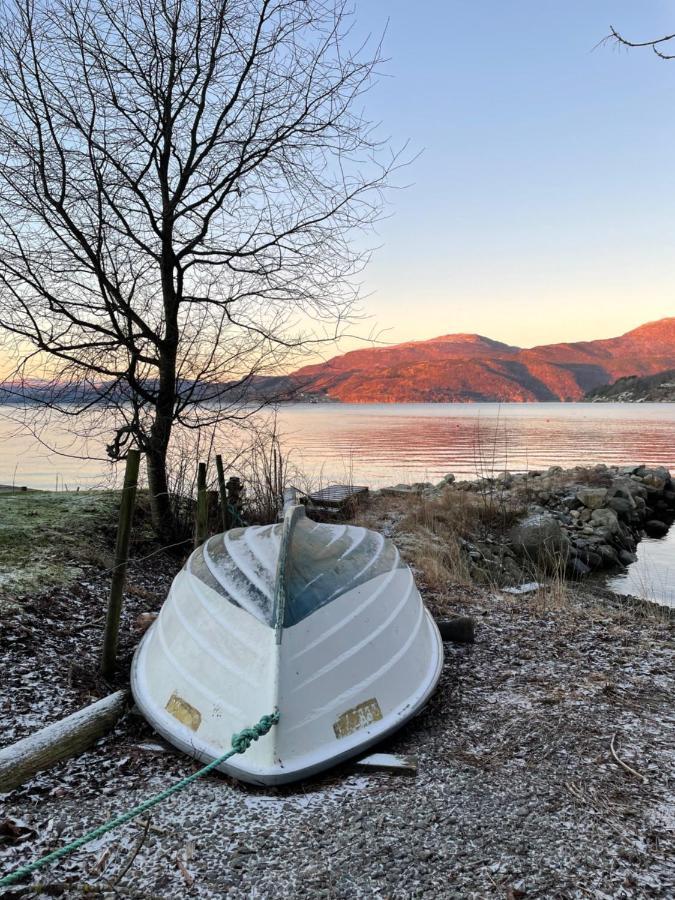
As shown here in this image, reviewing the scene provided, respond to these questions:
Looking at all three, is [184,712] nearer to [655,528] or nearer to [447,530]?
[447,530]

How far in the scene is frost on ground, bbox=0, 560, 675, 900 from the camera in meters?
2.31

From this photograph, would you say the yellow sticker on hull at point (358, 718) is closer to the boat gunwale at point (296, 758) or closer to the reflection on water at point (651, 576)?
the boat gunwale at point (296, 758)

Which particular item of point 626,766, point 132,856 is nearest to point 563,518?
point 626,766

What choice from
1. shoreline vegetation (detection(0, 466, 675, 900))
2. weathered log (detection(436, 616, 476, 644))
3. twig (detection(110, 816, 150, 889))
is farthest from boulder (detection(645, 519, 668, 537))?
twig (detection(110, 816, 150, 889))

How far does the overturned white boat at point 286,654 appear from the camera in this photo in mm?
2924

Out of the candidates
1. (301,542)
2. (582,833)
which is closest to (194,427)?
(301,542)

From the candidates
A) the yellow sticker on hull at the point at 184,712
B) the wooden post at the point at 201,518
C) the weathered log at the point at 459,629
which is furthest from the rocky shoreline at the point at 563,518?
the yellow sticker on hull at the point at 184,712

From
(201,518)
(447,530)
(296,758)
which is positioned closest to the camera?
(296,758)

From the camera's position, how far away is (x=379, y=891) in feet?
7.38

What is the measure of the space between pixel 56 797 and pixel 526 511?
10965mm

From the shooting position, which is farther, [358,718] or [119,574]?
[119,574]

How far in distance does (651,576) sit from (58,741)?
10828 millimetres

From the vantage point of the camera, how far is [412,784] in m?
2.93

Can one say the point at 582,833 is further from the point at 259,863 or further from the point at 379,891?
the point at 259,863
